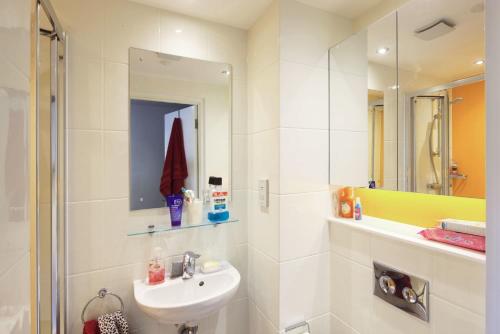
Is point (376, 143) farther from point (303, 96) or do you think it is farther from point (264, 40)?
point (264, 40)

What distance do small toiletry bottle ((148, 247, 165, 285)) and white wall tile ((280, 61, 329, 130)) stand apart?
949 millimetres

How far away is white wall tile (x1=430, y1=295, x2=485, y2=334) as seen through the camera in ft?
2.81

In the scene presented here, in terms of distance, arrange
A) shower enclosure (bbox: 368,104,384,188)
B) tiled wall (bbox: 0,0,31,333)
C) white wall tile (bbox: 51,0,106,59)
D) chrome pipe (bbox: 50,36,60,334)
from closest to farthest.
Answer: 1. tiled wall (bbox: 0,0,31,333)
2. chrome pipe (bbox: 50,36,60,334)
3. white wall tile (bbox: 51,0,106,59)
4. shower enclosure (bbox: 368,104,384,188)

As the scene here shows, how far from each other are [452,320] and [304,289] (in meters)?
0.65

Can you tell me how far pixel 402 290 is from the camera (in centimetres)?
107

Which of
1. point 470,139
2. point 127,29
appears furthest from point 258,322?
point 127,29

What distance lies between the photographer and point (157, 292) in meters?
1.26

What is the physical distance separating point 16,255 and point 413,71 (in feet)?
4.92

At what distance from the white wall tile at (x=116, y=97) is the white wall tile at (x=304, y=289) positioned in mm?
1122

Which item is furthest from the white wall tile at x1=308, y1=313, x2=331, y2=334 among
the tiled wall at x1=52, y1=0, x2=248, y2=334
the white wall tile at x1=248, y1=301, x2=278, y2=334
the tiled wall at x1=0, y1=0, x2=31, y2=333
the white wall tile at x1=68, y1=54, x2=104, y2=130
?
the white wall tile at x1=68, y1=54, x2=104, y2=130

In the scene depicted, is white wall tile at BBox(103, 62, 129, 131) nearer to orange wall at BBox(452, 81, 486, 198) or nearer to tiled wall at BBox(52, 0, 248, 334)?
tiled wall at BBox(52, 0, 248, 334)

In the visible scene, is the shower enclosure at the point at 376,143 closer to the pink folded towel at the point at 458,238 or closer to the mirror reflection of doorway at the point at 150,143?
the pink folded towel at the point at 458,238

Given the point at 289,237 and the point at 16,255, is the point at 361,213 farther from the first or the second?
the point at 16,255

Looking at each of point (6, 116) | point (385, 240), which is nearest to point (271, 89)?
point (385, 240)
